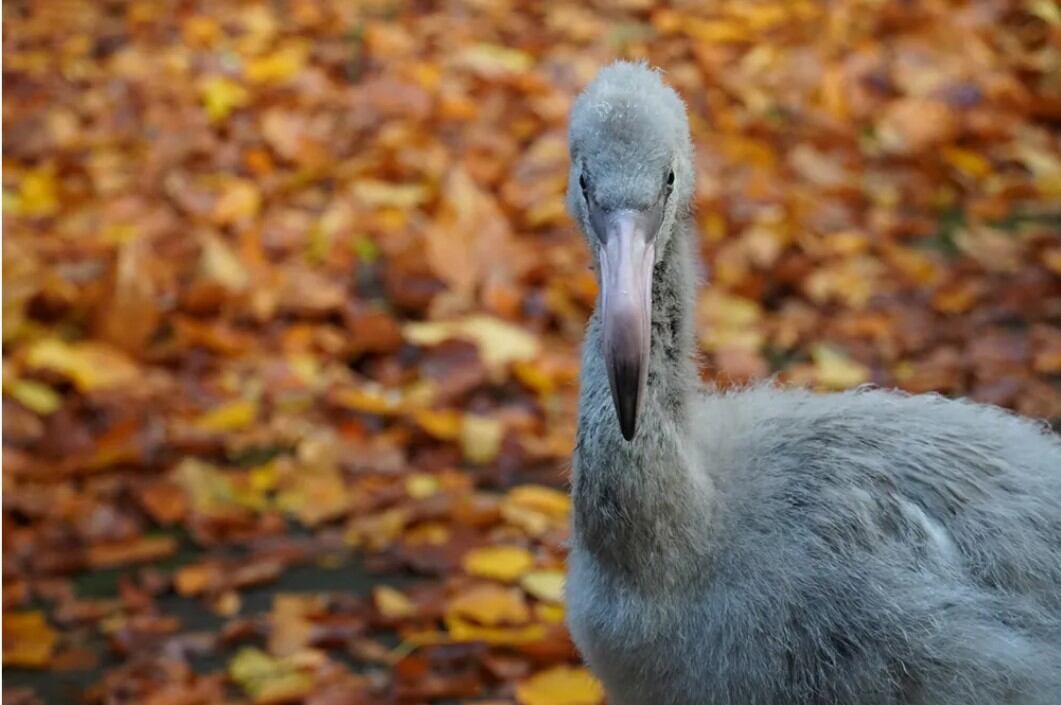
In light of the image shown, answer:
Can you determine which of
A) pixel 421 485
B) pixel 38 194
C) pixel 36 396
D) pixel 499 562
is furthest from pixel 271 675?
pixel 38 194

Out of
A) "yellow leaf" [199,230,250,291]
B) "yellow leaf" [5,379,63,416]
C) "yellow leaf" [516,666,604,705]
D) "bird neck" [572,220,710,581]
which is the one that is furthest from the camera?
"yellow leaf" [199,230,250,291]

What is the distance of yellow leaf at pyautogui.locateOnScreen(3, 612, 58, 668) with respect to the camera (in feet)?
11.7

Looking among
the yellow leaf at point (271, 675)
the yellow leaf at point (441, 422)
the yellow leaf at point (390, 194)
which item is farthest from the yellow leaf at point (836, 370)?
the yellow leaf at point (271, 675)

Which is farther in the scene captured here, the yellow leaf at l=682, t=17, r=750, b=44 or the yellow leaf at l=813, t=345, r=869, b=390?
the yellow leaf at l=682, t=17, r=750, b=44

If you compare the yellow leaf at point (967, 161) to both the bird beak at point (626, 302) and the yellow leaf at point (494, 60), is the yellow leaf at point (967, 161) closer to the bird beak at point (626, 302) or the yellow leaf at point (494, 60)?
the yellow leaf at point (494, 60)

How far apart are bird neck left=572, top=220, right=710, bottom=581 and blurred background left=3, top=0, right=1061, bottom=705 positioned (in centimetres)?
56

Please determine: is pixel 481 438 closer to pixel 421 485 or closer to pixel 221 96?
pixel 421 485

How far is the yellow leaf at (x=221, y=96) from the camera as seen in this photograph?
6.21m

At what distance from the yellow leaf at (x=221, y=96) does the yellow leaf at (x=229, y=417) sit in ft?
6.73

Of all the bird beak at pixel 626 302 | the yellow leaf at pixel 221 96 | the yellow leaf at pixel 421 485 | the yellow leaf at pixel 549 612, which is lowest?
the yellow leaf at pixel 549 612

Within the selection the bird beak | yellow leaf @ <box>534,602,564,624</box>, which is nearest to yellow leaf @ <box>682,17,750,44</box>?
yellow leaf @ <box>534,602,564,624</box>

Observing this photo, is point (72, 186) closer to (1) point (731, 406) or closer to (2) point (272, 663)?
(2) point (272, 663)

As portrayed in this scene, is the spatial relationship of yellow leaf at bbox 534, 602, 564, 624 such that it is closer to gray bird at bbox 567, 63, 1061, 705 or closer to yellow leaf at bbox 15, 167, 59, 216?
gray bird at bbox 567, 63, 1061, 705

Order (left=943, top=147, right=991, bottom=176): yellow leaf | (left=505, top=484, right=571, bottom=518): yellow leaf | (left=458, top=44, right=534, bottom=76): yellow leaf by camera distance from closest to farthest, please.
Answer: (left=505, top=484, right=571, bottom=518): yellow leaf < (left=943, top=147, right=991, bottom=176): yellow leaf < (left=458, top=44, right=534, bottom=76): yellow leaf
